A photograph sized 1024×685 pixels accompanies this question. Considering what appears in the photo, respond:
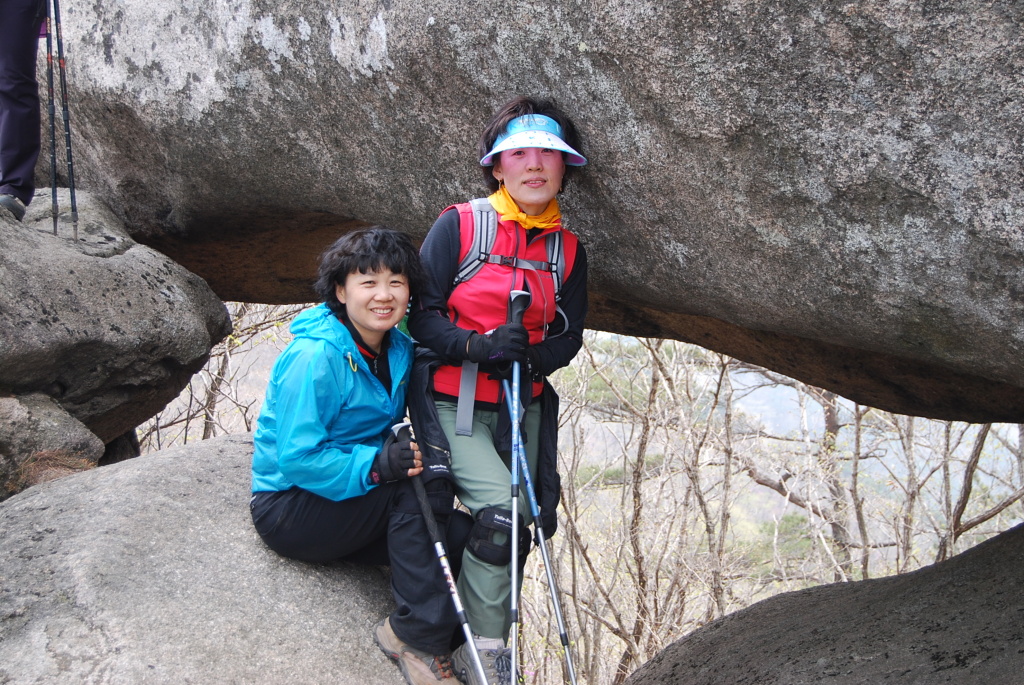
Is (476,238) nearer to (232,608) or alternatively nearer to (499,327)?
(499,327)

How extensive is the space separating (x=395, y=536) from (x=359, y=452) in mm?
354

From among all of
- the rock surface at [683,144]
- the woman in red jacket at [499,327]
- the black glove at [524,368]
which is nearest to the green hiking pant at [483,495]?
the woman in red jacket at [499,327]

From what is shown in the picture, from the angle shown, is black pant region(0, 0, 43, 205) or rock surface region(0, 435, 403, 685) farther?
black pant region(0, 0, 43, 205)

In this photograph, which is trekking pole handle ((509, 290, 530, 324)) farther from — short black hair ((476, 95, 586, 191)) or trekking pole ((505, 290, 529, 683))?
short black hair ((476, 95, 586, 191))

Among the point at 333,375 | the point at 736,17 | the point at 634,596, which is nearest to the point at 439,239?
the point at 333,375

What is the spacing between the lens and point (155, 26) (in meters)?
5.34

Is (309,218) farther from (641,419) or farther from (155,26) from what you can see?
(641,419)

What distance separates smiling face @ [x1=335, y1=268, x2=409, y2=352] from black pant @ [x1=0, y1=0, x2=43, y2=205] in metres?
2.75

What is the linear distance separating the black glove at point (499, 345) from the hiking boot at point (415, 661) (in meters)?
1.07

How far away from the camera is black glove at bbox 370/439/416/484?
3344 mm

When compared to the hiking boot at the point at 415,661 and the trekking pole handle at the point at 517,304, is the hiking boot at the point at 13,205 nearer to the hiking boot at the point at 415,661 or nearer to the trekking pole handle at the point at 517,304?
the trekking pole handle at the point at 517,304

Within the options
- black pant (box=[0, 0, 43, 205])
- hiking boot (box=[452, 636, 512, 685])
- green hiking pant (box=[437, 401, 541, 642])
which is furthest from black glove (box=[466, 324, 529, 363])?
black pant (box=[0, 0, 43, 205])

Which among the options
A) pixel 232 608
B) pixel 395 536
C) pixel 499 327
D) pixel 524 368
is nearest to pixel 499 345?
pixel 499 327

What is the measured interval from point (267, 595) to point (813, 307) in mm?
2478
